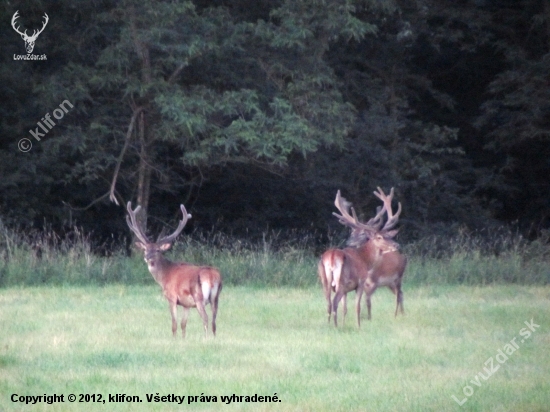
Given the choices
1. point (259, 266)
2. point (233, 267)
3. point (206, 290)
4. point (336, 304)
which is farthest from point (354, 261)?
point (233, 267)

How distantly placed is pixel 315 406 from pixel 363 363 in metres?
1.70

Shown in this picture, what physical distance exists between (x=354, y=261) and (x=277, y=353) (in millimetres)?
2632

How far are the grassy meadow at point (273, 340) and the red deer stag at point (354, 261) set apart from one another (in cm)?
44

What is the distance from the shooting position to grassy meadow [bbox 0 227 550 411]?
7.50m

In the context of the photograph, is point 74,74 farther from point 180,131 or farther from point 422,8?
point 422,8

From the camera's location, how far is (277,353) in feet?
29.9

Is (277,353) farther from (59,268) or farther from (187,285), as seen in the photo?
(59,268)

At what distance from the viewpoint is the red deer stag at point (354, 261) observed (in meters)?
11.1

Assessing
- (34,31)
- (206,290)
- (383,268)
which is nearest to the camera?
(206,290)

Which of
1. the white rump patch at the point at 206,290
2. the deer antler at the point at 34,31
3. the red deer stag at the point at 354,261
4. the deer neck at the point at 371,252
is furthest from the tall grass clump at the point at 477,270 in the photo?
the deer antler at the point at 34,31

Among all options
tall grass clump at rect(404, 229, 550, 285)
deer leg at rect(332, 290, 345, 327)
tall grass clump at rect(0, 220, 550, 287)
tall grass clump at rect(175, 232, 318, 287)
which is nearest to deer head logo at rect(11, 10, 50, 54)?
tall grass clump at rect(0, 220, 550, 287)

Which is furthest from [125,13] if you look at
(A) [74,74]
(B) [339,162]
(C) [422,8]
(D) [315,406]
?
(D) [315,406]

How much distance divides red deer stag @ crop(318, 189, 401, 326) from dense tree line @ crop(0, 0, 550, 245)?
4.89 m

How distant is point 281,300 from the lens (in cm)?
1331
